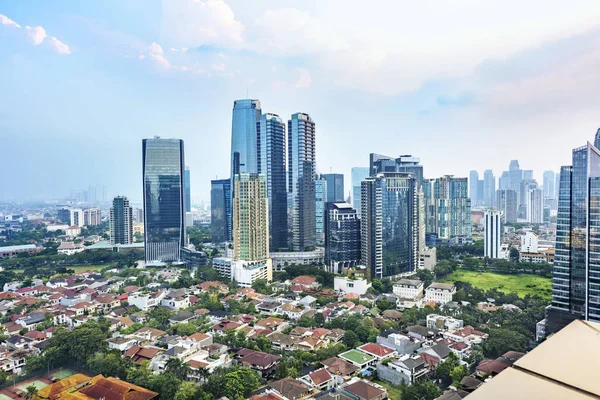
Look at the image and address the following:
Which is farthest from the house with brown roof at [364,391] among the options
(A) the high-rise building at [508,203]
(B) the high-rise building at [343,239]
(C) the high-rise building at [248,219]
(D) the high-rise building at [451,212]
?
(A) the high-rise building at [508,203]

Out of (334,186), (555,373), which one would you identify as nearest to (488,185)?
(334,186)

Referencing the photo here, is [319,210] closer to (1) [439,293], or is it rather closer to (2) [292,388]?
(1) [439,293]

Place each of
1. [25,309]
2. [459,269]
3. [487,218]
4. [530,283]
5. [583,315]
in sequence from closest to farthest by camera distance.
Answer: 1. [583,315]
2. [25,309]
3. [530,283]
4. [459,269]
5. [487,218]

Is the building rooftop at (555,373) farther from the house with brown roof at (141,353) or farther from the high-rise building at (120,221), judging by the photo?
the high-rise building at (120,221)

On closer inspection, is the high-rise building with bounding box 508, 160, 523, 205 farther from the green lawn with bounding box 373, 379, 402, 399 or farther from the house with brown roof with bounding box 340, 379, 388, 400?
the house with brown roof with bounding box 340, 379, 388, 400

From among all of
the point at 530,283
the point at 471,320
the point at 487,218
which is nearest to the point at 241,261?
the point at 471,320

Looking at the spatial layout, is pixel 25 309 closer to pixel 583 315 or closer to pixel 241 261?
pixel 241 261

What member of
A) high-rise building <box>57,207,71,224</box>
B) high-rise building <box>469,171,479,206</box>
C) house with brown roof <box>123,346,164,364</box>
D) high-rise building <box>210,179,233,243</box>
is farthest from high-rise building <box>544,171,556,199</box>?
high-rise building <box>57,207,71,224</box>
